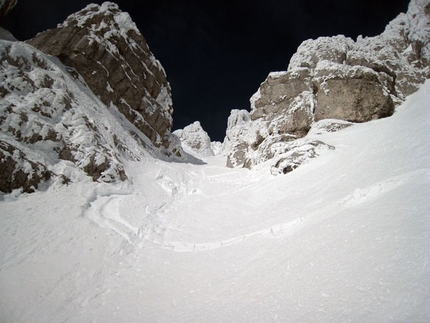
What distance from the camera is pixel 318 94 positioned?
104ft

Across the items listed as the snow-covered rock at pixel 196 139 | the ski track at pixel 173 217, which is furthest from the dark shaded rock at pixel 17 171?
the snow-covered rock at pixel 196 139

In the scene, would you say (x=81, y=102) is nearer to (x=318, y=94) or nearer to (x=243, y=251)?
(x=243, y=251)

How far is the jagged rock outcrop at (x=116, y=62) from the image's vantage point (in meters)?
38.2

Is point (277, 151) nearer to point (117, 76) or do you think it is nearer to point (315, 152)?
point (315, 152)

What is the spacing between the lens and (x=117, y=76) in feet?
139

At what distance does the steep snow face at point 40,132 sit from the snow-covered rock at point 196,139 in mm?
94374

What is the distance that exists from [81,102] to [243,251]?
1114 inches

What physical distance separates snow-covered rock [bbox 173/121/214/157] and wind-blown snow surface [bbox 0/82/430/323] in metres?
103

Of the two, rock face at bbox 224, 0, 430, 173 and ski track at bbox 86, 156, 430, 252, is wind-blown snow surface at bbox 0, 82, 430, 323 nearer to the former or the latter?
ski track at bbox 86, 156, 430, 252

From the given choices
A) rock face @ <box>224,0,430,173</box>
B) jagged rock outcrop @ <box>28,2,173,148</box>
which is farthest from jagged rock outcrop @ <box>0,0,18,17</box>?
rock face @ <box>224,0,430,173</box>

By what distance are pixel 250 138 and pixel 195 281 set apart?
103ft

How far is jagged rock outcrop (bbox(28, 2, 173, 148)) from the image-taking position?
1505 inches

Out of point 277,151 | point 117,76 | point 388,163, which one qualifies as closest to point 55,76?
point 117,76

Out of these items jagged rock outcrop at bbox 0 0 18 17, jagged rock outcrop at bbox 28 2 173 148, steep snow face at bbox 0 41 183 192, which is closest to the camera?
steep snow face at bbox 0 41 183 192
